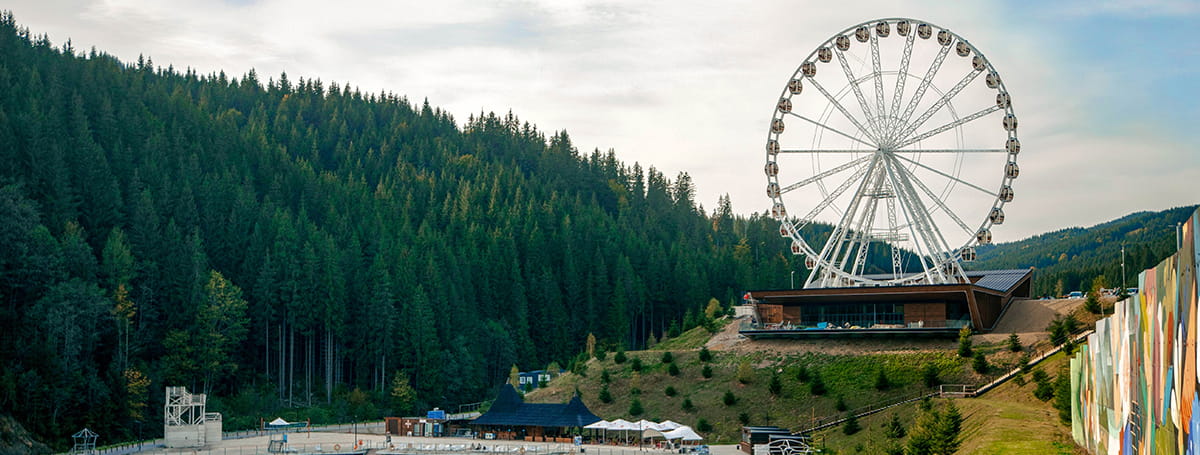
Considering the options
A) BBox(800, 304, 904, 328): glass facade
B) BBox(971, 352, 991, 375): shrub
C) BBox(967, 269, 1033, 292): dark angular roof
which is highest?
BBox(967, 269, 1033, 292): dark angular roof

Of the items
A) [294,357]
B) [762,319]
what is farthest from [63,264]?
[762,319]

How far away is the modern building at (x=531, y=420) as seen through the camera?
70250 millimetres

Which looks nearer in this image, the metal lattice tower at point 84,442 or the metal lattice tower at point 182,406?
the metal lattice tower at point 84,442

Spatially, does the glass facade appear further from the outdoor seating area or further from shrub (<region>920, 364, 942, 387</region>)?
the outdoor seating area

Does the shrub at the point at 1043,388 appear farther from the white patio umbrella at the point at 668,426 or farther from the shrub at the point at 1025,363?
the white patio umbrella at the point at 668,426

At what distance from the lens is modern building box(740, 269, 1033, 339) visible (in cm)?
7575

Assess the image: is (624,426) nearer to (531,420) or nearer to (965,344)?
(531,420)

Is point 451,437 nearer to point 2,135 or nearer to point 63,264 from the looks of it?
point 63,264

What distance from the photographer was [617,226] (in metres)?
158

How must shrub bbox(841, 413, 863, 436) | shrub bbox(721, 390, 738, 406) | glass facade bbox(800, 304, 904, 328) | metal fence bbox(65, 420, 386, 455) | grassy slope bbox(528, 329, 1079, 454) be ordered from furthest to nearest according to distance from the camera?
glass facade bbox(800, 304, 904, 328) → shrub bbox(721, 390, 738, 406) → metal fence bbox(65, 420, 386, 455) → shrub bbox(841, 413, 863, 436) → grassy slope bbox(528, 329, 1079, 454)

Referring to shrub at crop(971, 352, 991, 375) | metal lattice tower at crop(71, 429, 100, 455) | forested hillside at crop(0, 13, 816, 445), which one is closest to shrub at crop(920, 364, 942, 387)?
shrub at crop(971, 352, 991, 375)

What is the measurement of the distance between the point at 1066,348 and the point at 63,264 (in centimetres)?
7130

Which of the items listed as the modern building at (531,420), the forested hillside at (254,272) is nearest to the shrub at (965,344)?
the modern building at (531,420)

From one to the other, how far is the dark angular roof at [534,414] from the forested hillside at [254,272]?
2768cm
